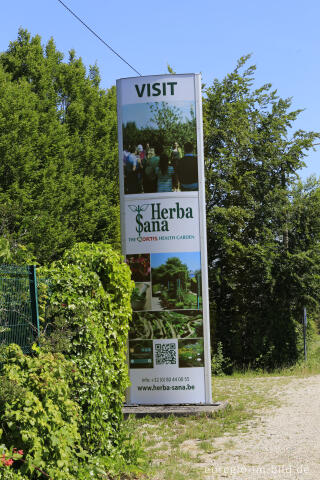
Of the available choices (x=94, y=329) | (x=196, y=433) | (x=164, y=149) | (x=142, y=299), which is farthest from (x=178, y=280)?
(x=94, y=329)

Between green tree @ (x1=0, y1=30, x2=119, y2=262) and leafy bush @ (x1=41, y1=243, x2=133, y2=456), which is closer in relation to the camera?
leafy bush @ (x1=41, y1=243, x2=133, y2=456)

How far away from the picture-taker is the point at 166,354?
1055cm

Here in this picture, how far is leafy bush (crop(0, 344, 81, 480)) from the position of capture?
5047mm

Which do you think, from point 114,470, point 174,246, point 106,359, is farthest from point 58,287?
point 174,246

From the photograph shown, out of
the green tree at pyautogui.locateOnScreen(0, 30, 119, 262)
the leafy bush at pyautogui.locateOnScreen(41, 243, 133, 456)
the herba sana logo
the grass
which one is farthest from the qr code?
the green tree at pyautogui.locateOnScreen(0, 30, 119, 262)

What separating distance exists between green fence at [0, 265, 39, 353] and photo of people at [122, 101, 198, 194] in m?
4.98

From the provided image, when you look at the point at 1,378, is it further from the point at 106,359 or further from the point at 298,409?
the point at 298,409

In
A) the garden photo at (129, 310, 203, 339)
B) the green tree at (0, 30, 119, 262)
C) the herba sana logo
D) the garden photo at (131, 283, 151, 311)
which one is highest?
the green tree at (0, 30, 119, 262)

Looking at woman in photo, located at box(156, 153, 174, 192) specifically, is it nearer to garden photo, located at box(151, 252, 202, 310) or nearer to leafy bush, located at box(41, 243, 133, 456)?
garden photo, located at box(151, 252, 202, 310)

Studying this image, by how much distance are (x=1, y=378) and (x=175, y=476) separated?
253 cm

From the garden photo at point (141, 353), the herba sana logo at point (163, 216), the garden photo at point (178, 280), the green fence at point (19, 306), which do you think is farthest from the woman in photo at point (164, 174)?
the green fence at point (19, 306)

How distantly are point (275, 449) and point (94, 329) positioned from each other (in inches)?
113

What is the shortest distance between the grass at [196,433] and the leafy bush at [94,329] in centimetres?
64

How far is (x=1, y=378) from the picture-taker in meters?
5.19
